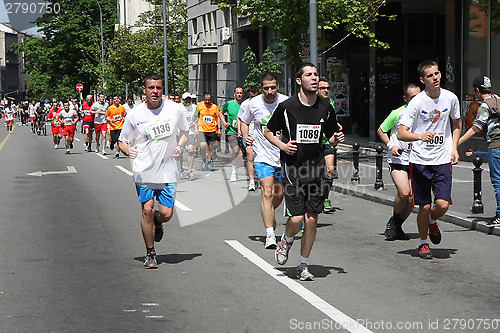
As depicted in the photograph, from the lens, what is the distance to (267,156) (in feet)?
31.3

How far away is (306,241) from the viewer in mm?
7387

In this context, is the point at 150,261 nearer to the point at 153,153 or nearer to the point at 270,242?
the point at 153,153

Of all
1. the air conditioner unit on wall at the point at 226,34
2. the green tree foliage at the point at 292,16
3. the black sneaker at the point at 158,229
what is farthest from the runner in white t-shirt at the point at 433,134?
the air conditioner unit on wall at the point at 226,34

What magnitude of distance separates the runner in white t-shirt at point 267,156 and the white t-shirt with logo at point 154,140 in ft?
4.45

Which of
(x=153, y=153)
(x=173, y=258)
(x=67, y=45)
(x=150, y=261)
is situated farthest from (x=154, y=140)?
(x=67, y=45)

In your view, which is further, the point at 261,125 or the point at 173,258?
the point at 261,125

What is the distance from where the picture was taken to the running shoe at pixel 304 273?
24.3 feet

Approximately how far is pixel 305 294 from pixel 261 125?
11.4 feet

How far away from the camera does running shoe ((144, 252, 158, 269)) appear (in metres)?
8.14

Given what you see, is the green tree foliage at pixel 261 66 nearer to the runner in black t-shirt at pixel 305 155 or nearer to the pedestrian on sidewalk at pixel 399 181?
the pedestrian on sidewalk at pixel 399 181

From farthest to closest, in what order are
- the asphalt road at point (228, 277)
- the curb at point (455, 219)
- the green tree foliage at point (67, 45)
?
the green tree foliage at point (67, 45) → the curb at point (455, 219) → the asphalt road at point (228, 277)

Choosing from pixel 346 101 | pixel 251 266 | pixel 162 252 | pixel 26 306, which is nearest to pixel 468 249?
pixel 251 266

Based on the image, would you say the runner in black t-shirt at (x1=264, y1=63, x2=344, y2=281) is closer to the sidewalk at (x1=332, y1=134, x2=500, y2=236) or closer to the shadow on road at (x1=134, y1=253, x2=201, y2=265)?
the shadow on road at (x1=134, y1=253, x2=201, y2=265)

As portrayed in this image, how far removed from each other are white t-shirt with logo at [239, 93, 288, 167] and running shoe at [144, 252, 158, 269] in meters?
2.01
